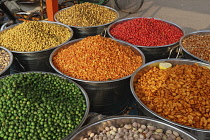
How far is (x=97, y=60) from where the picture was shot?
2500 millimetres

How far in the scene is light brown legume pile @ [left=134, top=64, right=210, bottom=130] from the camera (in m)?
1.81

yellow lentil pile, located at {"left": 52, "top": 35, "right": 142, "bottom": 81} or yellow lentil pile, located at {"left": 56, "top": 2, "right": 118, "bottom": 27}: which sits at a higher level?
yellow lentil pile, located at {"left": 56, "top": 2, "right": 118, "bottom": 27}

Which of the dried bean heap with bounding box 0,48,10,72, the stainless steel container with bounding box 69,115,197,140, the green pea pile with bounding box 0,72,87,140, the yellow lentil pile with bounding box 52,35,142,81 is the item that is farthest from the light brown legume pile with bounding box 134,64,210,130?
the dried bean heap with bounding box 0,48,10,72

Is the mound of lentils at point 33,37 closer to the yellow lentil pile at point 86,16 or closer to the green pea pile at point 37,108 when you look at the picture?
the yellow lentil pile at point 86,16

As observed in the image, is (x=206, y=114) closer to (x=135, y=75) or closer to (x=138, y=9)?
(x=135, y=75)

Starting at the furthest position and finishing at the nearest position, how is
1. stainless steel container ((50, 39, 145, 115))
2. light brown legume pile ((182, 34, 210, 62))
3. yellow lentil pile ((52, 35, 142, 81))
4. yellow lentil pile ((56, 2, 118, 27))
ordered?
1. yellow lentil pile ((56, 2, 118, 27))
2. light brown legume pile ((182, 34, 210, 62))
3. yellow lentil pile ((52, 35, 142, 81))
4. stainless steel container ((50, 39, 145, 115))

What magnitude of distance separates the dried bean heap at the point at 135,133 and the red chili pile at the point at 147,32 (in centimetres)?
155

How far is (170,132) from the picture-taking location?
5.34ft

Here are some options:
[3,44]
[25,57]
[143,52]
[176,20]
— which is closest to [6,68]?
[25,57]

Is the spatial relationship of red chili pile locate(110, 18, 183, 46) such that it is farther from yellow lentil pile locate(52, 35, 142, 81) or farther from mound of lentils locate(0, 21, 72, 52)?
mound of lentils locate(0, 21, 72, 52)

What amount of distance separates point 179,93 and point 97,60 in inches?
39.7

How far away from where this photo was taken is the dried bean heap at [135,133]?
1582 mm

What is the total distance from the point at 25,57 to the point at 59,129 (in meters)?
1.31

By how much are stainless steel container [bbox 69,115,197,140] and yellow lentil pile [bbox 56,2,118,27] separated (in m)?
2.09
